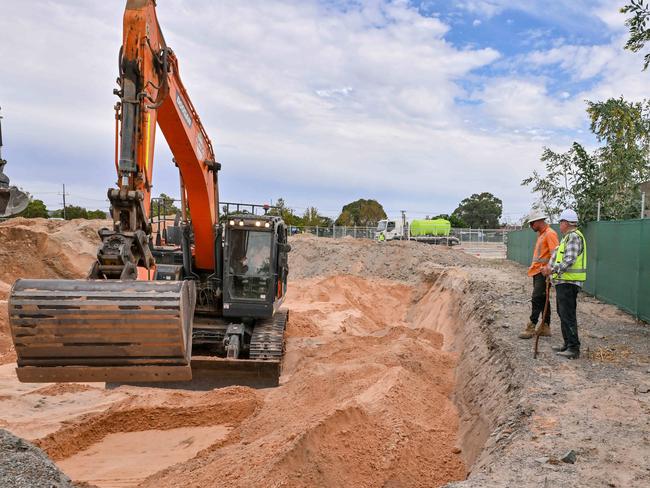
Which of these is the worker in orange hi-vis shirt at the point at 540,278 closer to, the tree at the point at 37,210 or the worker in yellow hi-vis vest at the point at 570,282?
the worker in yellow hi-vis vest at the point at 570,282

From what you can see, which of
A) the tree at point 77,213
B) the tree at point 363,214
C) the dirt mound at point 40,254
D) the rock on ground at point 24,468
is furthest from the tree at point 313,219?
the rock on ground at point 24,468

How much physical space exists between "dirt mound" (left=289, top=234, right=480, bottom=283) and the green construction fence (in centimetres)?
906

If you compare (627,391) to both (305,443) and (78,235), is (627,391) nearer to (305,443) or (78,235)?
(305,443)

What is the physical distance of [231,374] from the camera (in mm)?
8062

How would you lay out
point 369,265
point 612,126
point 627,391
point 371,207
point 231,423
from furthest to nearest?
point 371,207 → point 369,265 → point 612,126 → point 231,423 → point 627,391

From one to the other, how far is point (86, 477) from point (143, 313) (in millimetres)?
2070

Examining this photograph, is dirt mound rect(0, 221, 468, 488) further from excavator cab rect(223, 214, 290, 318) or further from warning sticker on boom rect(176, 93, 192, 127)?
warning sticker on boom rect(176, 93, 192, 127)

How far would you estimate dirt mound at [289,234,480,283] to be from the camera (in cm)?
2298

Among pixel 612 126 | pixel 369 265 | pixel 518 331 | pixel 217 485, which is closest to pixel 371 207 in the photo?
pixel 369 265

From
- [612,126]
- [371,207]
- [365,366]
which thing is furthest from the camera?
[371,207]

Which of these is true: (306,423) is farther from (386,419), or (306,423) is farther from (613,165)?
(613,165)

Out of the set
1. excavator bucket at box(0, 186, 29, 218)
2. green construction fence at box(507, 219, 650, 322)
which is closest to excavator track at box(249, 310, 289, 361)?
excavator bucket at box(0, 186, 29, 218)

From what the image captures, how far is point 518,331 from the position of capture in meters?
7.84

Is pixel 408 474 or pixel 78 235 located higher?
pixel 78 235
